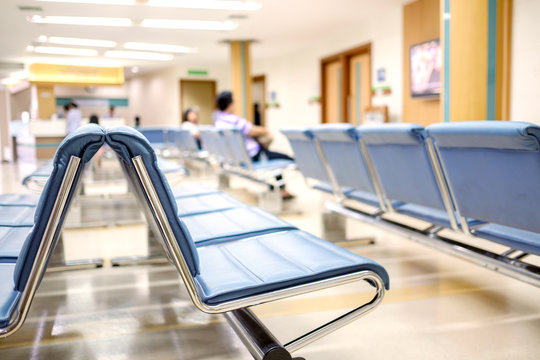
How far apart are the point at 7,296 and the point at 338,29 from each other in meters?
10.3

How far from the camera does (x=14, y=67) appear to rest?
15461 millimetres

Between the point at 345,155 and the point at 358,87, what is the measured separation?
7891mm

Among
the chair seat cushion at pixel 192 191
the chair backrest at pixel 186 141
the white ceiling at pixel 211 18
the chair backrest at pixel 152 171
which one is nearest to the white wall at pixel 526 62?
the white ceiling at pixel 211 18

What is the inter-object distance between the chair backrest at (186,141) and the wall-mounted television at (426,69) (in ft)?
11.7

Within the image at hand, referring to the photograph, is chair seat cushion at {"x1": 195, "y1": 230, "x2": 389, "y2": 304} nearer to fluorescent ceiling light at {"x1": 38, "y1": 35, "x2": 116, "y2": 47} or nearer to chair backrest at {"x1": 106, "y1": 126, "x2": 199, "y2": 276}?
chair backrest at {"x1": 106, "y1": 126, "x2": 199, "y2": 276}

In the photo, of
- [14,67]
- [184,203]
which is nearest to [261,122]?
[14,67]

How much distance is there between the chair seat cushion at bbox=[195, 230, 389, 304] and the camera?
1333 millimetres

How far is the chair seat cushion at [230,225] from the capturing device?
6.21ft

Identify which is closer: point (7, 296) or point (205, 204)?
point (7, 296)

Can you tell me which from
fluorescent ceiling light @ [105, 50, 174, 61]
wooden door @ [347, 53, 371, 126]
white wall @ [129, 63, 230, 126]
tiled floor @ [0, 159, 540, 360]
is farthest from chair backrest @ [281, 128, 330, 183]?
white wall @ [129, 63, 230, 126]

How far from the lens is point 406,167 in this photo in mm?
2326

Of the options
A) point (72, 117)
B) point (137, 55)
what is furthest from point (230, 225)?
point (137, 55)

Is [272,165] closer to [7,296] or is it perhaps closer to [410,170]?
[410,170]

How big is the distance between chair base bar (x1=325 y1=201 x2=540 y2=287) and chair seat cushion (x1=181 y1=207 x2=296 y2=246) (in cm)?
75
